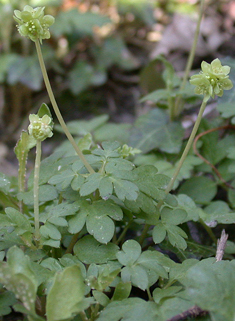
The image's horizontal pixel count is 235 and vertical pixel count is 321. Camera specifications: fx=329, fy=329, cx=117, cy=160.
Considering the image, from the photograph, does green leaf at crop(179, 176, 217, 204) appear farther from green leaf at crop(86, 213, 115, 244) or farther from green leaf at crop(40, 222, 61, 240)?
green leaf at crop(40, 222, 61, 240)

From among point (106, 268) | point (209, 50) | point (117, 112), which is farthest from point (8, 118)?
point (106, 268)

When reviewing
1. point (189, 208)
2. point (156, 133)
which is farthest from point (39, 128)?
point (156, 133)

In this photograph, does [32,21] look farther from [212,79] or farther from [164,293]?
[164,293]

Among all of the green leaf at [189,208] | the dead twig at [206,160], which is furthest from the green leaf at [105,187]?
the dead twig at [206,160]

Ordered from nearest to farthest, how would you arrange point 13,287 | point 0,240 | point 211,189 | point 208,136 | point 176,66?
point 13,287
point 0,240
point 211,189
point 208,136
point 176,66

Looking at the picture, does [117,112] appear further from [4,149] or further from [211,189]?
[211,189]

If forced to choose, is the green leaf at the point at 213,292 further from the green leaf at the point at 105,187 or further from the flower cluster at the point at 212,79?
the flower cluster at the point at 212,79

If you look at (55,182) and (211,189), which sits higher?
(55,182)
